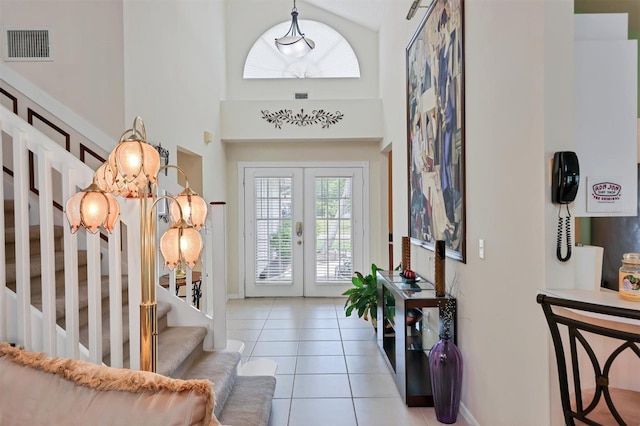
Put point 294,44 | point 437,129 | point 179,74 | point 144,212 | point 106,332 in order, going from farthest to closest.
Answer: point 294,44 < point 179,74 < point 437,129 < point 106,332 < point 144,212

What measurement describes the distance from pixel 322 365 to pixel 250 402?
1.05 meters

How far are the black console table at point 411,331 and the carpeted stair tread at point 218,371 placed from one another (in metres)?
1.20

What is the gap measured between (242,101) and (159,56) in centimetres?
209

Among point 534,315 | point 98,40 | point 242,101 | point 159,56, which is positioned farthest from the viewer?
point 242,101

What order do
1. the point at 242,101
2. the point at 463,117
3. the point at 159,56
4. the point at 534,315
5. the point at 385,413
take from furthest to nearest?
1. the point at 242,101
2. the point at 159,56
3. the point at 385,413
4. the point at 463,117
5. the point at 534,315

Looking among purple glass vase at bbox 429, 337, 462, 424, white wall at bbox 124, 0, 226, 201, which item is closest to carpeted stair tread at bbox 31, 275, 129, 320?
white wall at bbox 124, 0, 226, 201

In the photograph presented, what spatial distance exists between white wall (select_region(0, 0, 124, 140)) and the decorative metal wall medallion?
2.70 m

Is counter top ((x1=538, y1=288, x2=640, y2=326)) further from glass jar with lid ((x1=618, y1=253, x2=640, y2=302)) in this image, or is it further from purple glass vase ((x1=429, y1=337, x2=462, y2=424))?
purple glass vase ((x1=429, y1=337, x2=462, y2=424))

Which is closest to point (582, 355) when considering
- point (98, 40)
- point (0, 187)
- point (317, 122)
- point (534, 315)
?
point (534, 315)

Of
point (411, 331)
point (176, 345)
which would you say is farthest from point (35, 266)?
point (411, 331)

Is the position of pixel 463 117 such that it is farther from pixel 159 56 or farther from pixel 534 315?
pixel 159 56

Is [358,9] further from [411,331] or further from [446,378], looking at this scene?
[446,378]

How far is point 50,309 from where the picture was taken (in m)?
1.87

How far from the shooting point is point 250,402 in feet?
8.38
